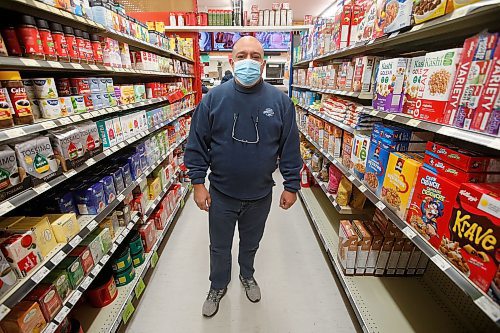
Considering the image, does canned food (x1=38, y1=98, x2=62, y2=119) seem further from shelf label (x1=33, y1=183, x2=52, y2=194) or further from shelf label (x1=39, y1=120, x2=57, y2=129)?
shelf label (x1=33, y1=183, x2=52, y2=194)

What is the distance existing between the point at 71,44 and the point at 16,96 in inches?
20.9

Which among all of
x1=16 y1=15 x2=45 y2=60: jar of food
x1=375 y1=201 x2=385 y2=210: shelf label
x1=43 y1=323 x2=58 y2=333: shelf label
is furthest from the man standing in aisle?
x1=43 y1=323 x2=58 y2=333: shelf label

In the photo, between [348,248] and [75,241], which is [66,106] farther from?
[348,248]

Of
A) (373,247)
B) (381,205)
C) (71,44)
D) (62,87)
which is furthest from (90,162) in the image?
(373,247)

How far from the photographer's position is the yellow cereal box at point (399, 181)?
1.35 metres

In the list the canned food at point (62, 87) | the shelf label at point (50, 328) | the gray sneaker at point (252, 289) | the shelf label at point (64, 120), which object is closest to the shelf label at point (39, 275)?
the shelf label at point (50, 328)

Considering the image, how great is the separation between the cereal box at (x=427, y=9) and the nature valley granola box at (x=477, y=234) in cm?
75

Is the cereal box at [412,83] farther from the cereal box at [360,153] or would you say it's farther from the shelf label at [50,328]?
the shelf label at [50,328]

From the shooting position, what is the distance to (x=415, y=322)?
5.49 feet

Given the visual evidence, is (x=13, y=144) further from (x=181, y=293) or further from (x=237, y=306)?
(x=237, y=306)

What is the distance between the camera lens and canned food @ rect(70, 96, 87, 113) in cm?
151

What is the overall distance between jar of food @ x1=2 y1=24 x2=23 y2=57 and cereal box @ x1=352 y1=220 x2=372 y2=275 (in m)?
2.39

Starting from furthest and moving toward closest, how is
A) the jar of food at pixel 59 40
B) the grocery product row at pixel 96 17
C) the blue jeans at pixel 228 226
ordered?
1. the blue jeans at pixel 228 226
2. the jar of food at pixel 59 40
3. the grocery product row at pixel 96 17

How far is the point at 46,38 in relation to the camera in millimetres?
1312
